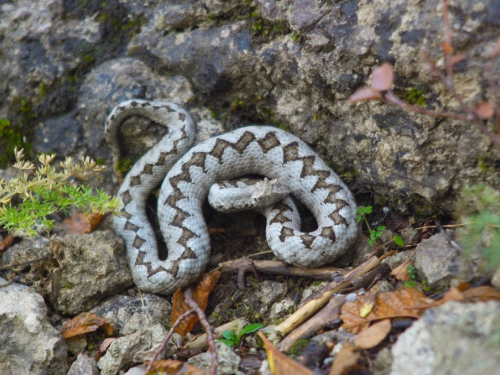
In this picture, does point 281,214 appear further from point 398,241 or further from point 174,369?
point 174,369

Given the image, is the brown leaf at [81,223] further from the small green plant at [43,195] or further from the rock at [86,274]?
the small green plant at [43,195]

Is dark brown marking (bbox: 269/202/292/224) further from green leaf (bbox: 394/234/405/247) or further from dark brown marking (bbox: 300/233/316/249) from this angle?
green leaf (bbox: 394/234/405/247)

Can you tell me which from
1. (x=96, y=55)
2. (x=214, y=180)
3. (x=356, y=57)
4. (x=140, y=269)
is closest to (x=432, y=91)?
(x=356, y=57)

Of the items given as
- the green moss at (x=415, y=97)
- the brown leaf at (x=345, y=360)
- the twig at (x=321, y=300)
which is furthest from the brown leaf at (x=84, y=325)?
the green moss at (x=415, y=97)

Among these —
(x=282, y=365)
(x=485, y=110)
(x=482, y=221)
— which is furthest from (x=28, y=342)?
(x=485, y=110)

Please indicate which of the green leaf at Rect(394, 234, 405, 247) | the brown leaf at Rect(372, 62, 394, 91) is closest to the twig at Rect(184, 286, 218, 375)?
the green leaf at Rect(394, 234, 405, 247)

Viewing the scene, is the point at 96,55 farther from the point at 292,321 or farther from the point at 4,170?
the point at 292,321
